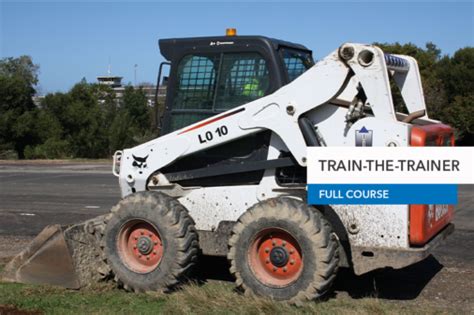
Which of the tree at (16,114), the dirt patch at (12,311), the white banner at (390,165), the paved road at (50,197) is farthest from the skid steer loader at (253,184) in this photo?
the tree at (16,114)

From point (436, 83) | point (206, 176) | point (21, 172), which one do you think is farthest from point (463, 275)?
point (436, 83)

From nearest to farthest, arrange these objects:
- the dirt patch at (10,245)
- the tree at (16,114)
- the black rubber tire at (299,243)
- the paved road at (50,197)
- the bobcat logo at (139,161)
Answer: the black rubber tire at (299,243)
the bobcat logo at (139,161)
the dirt patch at (10,245)
the paved road at (50,197)
the tree at (16,114)

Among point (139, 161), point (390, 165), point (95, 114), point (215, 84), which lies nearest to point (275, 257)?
point (390, 165)

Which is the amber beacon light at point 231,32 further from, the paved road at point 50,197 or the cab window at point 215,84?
the paved road at point 50,197

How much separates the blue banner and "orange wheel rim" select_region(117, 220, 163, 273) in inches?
65.8

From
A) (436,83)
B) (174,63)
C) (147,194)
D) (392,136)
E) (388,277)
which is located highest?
(436,83)

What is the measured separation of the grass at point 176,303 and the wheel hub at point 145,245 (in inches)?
18.0

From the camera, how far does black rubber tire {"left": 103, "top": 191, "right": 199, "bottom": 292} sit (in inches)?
265

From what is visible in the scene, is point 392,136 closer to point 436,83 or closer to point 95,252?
point 95,252

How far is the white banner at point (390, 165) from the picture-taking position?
624 cm

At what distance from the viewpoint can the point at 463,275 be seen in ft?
26.1

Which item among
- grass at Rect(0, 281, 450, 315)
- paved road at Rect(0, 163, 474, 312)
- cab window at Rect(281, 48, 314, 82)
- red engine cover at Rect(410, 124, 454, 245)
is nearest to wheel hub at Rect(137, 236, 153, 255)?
grass at Rect(0, 281, 450, 315)

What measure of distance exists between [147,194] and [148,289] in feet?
3.14

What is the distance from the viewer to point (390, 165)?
6262mm
